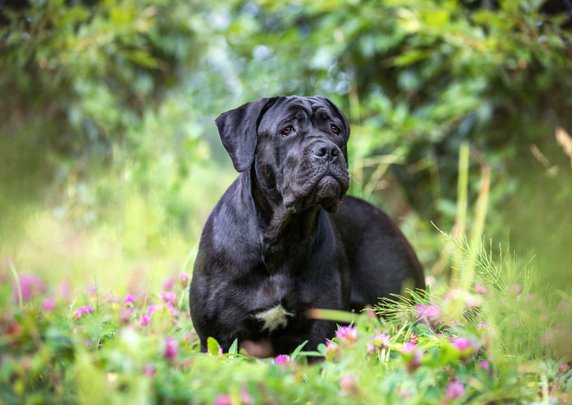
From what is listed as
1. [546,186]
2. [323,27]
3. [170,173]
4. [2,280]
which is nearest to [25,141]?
[170,173]

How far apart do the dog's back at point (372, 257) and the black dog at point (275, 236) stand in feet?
1.59

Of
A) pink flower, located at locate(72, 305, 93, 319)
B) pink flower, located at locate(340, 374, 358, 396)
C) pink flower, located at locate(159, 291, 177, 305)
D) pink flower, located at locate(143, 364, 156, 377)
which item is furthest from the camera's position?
pink flower, located at locate(159, 291, 177, 305)

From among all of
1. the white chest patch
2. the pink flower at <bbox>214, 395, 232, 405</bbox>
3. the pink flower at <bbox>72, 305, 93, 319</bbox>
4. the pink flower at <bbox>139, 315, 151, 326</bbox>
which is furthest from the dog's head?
the pink flower at <bbox>214, 395, 232, 405</bbox>

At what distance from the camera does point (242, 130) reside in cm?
358

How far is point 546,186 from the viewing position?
217 inches

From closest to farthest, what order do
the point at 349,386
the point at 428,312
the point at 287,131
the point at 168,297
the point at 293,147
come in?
the point at 349,386 < the point at 428,312 < the point at 293,147 < the point at 287,131 < the point at 168,297

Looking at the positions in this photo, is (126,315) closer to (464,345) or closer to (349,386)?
(349,386)

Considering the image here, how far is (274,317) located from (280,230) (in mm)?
427

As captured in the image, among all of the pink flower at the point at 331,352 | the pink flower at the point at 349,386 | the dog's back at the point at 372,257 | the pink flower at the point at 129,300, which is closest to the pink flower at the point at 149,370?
the pink flower at the point at 349,386

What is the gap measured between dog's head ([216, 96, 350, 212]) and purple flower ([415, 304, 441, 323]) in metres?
0.69

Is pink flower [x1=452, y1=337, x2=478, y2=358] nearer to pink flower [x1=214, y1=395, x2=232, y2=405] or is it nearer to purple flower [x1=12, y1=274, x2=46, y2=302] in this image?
pink flower [x1=214, y1=395, x2=232, y2=405]

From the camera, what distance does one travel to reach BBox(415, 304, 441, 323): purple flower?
292cm

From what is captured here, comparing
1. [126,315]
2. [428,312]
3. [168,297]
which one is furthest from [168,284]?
[428,312]

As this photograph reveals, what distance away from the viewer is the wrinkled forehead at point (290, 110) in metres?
3.55
